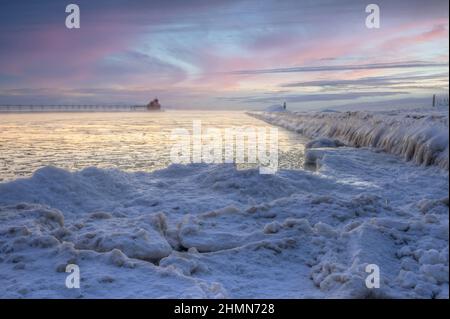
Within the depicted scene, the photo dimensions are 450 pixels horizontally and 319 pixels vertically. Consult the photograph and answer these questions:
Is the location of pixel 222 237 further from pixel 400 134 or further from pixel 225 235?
pixel 400 134

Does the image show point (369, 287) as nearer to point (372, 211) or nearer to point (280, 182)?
point (372, 211)

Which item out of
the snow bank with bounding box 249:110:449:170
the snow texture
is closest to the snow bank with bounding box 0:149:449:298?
the snow texture

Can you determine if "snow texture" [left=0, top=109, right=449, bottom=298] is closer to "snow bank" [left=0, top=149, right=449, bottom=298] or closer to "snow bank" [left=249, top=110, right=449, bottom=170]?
"snow bank" [left=0, top=149, right=449, bottom=298]

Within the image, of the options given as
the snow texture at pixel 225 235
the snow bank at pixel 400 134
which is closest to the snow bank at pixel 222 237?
the snow texture at pixel 225 235

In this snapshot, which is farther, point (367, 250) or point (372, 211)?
point (372, 211)

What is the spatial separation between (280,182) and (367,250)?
3.85m

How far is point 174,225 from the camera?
21.5 ft

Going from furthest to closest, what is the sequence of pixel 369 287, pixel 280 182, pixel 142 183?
pixel 142 183 < pixel 280 182 < pixel 369 287

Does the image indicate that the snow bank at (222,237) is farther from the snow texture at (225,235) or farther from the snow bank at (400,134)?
the snow bank at (400,134)

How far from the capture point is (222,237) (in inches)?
234

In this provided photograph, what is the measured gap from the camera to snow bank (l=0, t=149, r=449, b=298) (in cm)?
429

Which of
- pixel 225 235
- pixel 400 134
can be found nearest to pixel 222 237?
pixel 225 235

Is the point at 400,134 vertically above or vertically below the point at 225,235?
above
